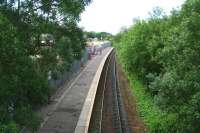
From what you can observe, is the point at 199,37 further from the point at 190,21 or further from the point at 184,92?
the point at 184,92

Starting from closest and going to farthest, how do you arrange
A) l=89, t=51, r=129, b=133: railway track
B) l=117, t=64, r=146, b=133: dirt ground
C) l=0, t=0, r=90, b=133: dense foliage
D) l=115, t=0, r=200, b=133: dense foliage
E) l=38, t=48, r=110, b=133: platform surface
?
l=0, t=0, r=90, b=133: dense foliage < l=115, t=0, r=200, b=133: dense foliage < l=89, t=51, r=129, b=133: railway track < l=38, t=48, r=110, b=133: platform surface < l=117, t=64, r=146, b=133: dirt ground

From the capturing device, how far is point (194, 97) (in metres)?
16.5

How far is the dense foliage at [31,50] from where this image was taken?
1341 cm

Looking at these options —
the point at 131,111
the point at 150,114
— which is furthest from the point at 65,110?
the point at 150,114

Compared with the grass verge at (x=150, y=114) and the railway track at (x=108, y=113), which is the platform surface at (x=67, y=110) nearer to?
the railway track at (x=108, y=113)

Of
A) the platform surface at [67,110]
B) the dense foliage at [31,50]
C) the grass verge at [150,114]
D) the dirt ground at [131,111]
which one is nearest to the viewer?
the dense foliage at [31,50]

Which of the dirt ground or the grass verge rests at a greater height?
the grass verge

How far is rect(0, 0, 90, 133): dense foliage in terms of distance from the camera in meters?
13.4

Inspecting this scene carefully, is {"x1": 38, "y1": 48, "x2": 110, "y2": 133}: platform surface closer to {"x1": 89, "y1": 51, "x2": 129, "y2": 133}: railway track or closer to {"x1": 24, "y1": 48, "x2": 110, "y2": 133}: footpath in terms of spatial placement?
{"x1": 24, "y1": 48, "x2": 110, "y2": 133}: footpath

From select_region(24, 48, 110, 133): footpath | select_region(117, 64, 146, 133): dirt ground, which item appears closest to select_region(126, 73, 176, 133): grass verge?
select_region(117, 64, 146, 133): dirt ground

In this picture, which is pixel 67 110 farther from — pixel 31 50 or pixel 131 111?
pixel 31 50

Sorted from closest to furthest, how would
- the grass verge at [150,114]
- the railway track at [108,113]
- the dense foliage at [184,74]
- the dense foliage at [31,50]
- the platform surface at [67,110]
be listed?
the dense foliage at [31,50] → the dense foliage at [184,74] → the grass verge at [150,114] → the railway track at [108,113] → the platform surface at [67,110]

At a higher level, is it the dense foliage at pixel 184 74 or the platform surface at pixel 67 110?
the dense foliage at pixel 184 74

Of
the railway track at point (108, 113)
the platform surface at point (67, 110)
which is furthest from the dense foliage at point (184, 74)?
the platform surface at point (67, 110)
